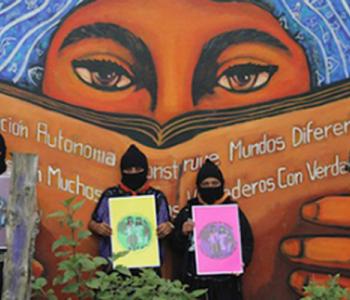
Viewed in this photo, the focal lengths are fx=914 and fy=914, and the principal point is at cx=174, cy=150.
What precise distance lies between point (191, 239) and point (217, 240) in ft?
0.73

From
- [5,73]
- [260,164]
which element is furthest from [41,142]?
[260,164]

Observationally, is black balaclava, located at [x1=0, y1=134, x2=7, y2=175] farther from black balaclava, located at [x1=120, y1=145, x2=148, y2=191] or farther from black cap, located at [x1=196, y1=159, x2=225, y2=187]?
black cap, located at [x1=196, y1=159, x2=225, y2=187]

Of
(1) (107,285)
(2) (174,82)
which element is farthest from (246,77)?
(1) (107,285)

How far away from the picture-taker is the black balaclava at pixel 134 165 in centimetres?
779

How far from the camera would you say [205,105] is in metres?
8.15

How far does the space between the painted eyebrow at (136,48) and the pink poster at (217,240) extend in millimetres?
1123

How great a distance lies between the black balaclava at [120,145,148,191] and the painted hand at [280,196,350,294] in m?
1.42

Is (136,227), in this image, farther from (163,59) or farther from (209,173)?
(163,59)

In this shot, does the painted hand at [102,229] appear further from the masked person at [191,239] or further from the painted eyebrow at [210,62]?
the painted eyebrow at [210,62]

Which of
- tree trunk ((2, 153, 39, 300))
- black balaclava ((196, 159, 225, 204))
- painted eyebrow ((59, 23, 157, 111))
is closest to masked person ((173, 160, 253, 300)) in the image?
black balaclava ((196, 159, 225, 204))

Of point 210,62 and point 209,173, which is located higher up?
point 210,62

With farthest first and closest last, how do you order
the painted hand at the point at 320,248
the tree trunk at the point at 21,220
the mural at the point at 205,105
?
the painted hand at the point at 320,248
the mural at the point at 205,105
the tree trunk at the point at 21,220

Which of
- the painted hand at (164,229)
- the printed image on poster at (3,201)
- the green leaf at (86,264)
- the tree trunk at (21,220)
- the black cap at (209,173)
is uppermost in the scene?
the black cap at (209,173)

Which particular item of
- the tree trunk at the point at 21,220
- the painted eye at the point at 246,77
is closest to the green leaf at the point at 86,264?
the tree trunk at the point at 21,220
